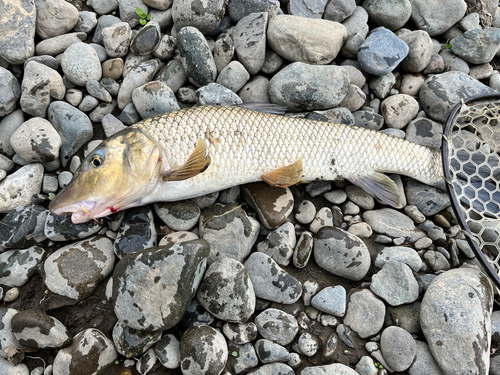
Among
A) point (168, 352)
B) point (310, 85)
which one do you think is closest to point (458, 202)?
point (310, 85)

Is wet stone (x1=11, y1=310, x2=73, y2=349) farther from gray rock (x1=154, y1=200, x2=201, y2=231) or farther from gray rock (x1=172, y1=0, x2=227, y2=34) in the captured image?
gray rock (x1=172, y1=0, x2=227, y2=34)

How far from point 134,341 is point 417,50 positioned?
14.7 feet

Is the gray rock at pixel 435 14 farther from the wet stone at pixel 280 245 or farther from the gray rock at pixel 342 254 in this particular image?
the wet stone at pixel 280 245

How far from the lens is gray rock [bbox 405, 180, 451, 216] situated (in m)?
3.37

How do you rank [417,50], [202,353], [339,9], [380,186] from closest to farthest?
[202,353] < [380,186] < [417,50] < [339,9]

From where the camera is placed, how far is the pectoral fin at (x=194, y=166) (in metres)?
2.88

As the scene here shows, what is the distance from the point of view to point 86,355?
257cm

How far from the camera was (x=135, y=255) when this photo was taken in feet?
8.62

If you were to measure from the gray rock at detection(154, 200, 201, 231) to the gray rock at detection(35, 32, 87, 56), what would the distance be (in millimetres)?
2359

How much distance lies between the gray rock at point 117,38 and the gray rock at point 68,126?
89 cm

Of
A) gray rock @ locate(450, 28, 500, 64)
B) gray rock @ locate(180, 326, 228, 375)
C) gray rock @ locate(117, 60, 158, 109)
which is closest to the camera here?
gray rock @ locate(180, 326, 228, 375)

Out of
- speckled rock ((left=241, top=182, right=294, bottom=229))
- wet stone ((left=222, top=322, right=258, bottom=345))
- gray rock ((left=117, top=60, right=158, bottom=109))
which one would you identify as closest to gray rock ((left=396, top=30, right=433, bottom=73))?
speckled rock ((left=241, top=182, right=294, bottom=229))

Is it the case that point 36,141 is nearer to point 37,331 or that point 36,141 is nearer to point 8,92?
point 8,92

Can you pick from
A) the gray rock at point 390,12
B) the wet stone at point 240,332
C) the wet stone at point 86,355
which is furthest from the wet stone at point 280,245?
the gray rock at point 390,12
